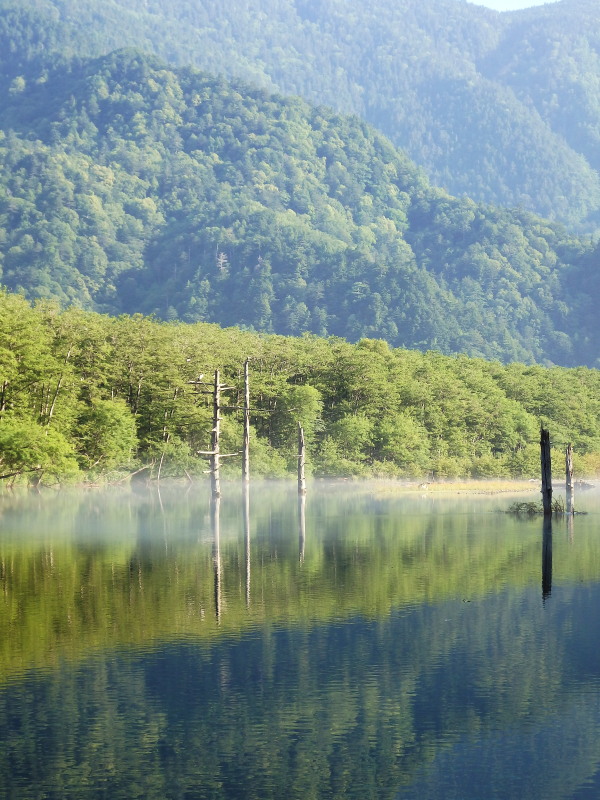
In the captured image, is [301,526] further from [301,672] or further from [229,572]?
[301,672]

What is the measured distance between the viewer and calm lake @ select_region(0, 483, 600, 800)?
1276cm

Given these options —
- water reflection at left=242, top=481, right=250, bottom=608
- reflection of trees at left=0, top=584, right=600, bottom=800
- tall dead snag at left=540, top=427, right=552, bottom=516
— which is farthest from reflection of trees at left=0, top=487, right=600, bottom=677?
reflection of trees at left=0, top=584, right=600, bottom=800

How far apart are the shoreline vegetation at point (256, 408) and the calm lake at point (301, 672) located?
73.3ft

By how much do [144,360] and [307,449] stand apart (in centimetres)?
1326

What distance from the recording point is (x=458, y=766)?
42.7ft

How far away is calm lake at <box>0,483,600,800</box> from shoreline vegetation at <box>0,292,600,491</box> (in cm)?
2235

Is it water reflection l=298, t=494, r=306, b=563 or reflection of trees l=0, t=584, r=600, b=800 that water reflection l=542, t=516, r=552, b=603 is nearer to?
reflection of trees l=0, t=584, r=600, b=800

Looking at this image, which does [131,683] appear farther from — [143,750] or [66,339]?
[66,339]

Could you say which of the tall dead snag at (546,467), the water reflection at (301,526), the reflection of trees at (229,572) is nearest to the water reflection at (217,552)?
the reflection of trees at (229,572)

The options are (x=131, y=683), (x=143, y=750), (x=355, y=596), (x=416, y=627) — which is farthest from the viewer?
(x=355, y=596)

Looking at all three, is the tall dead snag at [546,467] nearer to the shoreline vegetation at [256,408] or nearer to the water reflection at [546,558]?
the water reflection at [546,558]

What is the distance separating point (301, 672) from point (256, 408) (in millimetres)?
53886

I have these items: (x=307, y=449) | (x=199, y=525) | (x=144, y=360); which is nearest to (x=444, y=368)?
(x=307, y=449)

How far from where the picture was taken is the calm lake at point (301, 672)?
12758 mm
